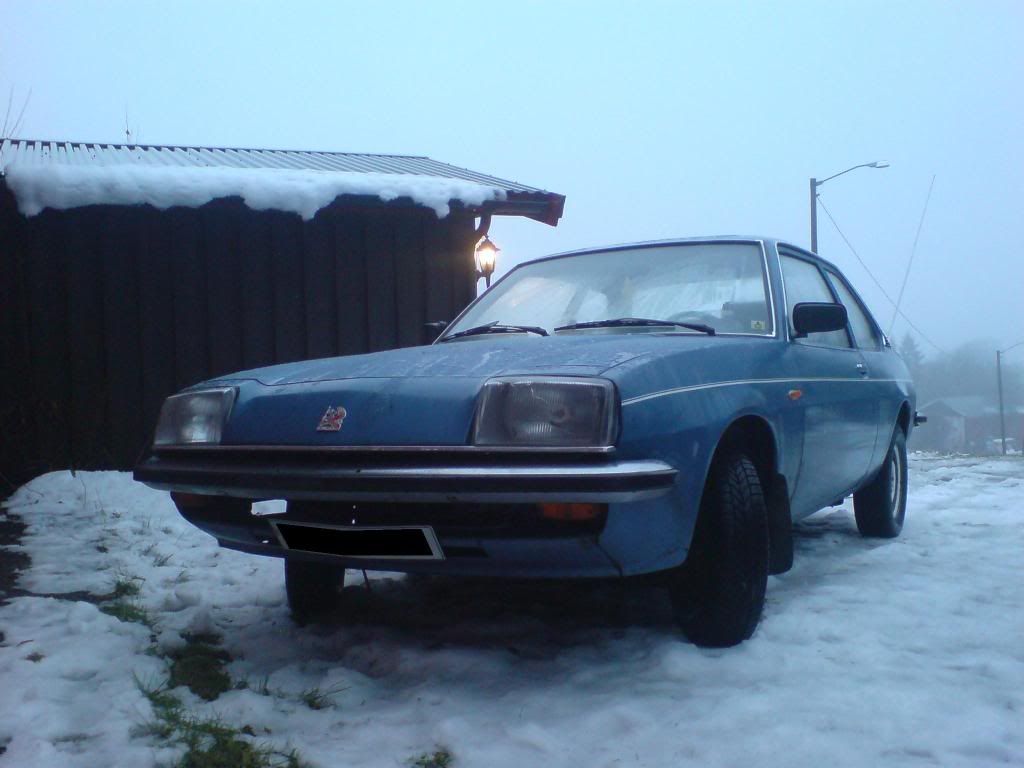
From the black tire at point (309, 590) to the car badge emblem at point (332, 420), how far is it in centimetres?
87

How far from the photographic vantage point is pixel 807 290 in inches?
153

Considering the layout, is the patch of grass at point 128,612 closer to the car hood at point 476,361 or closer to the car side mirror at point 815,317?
the car hood at point 476,361

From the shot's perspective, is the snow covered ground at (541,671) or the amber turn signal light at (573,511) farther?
the amber turn signal light at (573,511)

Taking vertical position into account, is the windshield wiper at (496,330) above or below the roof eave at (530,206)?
below

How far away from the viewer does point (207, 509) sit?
2.75 metres

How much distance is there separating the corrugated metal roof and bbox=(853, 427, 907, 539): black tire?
415cm

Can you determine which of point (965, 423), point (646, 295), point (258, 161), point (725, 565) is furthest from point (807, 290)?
point (965, 423)

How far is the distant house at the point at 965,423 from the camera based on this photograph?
65.4m

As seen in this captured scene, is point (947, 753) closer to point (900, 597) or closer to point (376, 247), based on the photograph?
point (900, 597)

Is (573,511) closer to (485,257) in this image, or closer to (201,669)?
(201,669)

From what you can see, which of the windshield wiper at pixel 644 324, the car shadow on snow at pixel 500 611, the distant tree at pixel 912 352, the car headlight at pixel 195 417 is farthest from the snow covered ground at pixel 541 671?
the distant tree at pixel 912 352

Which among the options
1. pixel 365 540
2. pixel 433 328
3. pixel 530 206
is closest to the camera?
pixel 365 540

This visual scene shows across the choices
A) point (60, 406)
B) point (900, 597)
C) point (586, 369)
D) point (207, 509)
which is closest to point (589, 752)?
point (586, 369)

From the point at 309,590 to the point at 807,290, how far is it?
246 cm
